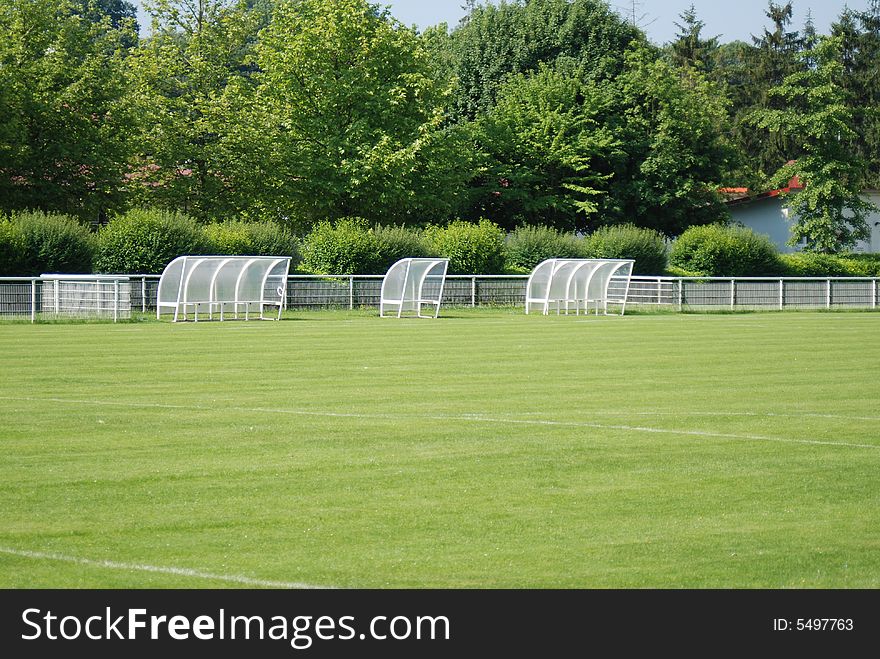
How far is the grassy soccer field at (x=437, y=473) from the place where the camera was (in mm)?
6145

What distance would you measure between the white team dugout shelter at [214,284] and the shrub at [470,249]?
921 cm

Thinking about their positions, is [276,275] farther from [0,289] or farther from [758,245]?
[758,245]

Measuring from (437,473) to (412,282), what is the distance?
934 inches

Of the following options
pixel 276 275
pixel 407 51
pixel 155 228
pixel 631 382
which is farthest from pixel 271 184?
pixel 631 382

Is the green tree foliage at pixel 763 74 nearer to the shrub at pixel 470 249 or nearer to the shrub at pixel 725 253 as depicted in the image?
the shrub at pixel 725 253

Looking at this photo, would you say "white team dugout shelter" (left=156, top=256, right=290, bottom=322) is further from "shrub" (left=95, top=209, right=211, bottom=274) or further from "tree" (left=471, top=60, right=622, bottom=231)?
"tree" (left=471, top=60, right=622, bottom=231)

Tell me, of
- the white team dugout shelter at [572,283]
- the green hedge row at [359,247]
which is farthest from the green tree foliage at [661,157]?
the white team dugout shelter at [572,283]

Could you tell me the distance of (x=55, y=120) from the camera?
4594 cm

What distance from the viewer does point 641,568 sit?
19.9 feet

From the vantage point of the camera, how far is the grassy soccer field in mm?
6145

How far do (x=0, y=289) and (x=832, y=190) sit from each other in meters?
43.0

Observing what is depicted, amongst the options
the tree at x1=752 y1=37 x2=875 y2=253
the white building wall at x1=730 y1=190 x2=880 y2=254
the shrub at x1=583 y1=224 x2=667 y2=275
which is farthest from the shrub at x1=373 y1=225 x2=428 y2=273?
the white building wall at x1=730 y1=190 x2=880 y2=254

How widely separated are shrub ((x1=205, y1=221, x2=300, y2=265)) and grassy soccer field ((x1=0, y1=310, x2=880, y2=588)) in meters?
19.7

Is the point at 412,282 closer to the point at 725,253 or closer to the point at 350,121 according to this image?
the point at 725,253
